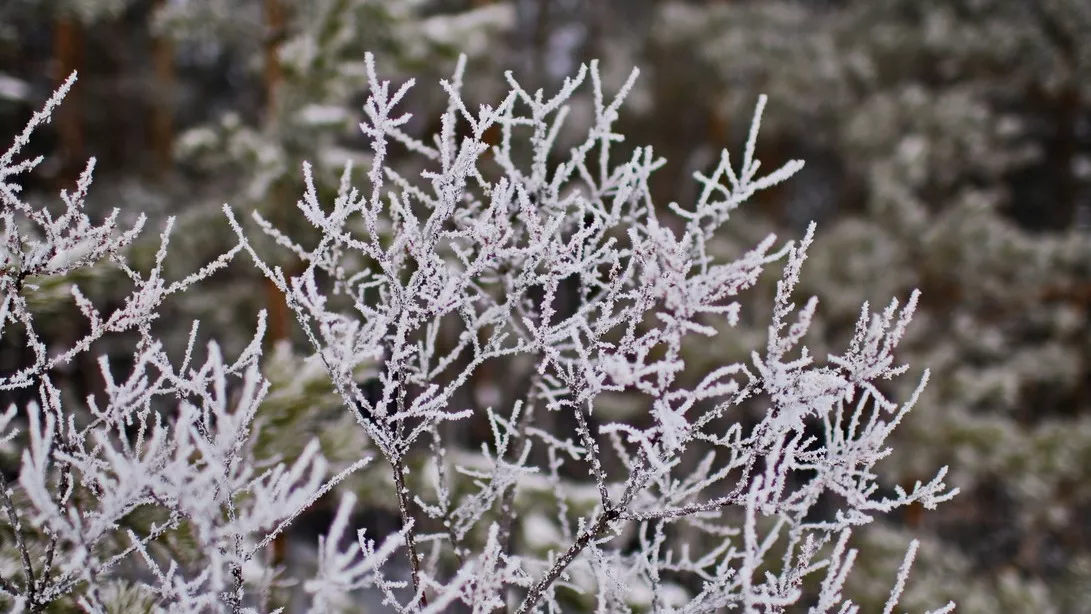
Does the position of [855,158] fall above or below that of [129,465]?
above

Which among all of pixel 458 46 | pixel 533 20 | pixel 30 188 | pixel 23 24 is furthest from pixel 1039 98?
pixel 30 188

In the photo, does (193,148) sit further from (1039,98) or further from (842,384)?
(1039,98)

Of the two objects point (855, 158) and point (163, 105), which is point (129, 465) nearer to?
point (855, 158)

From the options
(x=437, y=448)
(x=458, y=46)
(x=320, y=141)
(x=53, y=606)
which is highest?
(x=458, y=46)

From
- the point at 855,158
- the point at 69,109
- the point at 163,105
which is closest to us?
the point at 855,158

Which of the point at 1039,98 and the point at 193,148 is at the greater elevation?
the point at 1039,98

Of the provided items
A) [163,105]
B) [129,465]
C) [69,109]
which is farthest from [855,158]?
[69,109]

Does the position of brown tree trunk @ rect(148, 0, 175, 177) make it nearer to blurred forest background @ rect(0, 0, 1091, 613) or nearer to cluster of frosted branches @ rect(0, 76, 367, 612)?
blurred forest background @ rect(0, 0, 1091, 613)

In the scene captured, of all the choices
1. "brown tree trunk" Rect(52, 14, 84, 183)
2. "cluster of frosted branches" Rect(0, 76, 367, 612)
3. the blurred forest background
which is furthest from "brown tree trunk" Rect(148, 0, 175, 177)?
"cluster of frosted branches" Rect(0, 76, 367, 612)

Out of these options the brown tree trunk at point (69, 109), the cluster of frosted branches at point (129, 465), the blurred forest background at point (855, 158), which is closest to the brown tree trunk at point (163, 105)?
the blurred forest background at point (855, 158)
